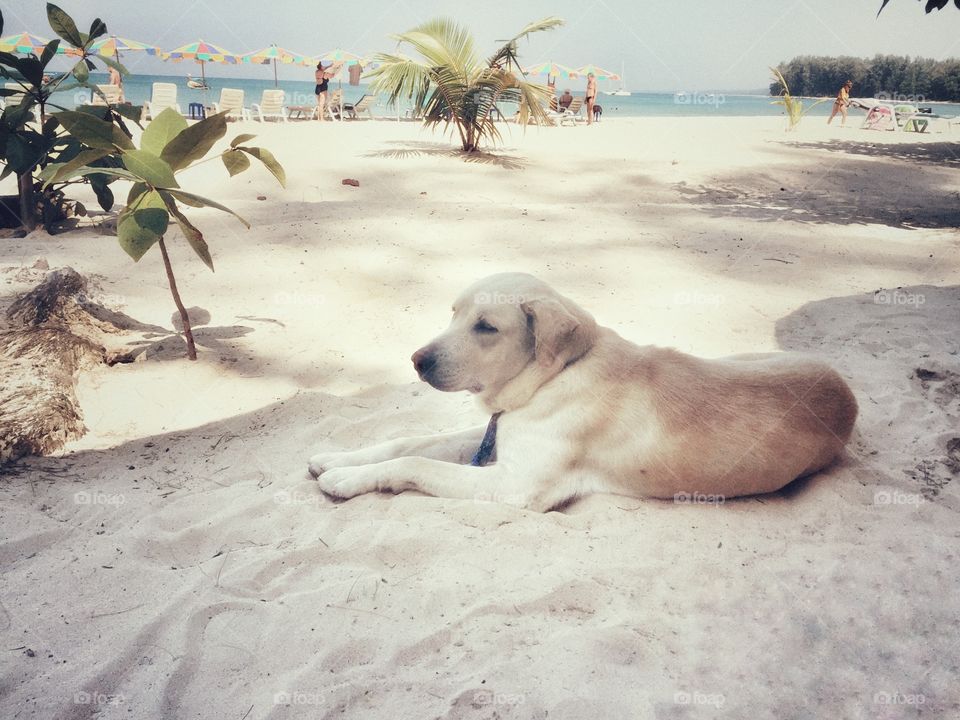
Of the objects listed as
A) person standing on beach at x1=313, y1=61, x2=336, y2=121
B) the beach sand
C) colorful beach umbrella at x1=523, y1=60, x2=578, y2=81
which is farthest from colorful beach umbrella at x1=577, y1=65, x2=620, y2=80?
the beach sand

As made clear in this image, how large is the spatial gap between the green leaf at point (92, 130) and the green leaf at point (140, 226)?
1.22ft

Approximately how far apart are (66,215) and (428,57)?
850 cm

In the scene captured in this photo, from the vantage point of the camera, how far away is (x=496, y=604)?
97.6 inches

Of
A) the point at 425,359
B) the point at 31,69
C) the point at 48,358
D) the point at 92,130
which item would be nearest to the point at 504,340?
the point at 425,359

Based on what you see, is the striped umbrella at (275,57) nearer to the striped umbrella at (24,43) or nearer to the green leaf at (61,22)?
the striped umbrella at (24,43)

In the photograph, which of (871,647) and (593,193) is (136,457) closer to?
(871,647)

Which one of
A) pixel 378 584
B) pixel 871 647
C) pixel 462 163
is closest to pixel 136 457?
pixel 378 584

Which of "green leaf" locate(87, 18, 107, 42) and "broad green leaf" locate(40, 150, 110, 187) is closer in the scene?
"broad green leaf" locate(40, 150, 110, 187)

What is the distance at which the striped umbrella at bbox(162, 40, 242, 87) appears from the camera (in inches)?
1229

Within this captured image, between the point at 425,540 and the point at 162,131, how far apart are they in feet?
11.0

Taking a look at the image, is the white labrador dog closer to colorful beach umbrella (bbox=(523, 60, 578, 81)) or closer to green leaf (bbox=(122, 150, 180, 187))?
green leaf (bbox=(122, 150, 180, 187))

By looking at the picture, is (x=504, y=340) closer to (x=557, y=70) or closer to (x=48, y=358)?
(x=48, y=358)

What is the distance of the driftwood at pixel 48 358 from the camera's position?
3.72m

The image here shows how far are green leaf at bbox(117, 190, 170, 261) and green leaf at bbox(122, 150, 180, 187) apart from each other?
150 millimetres
